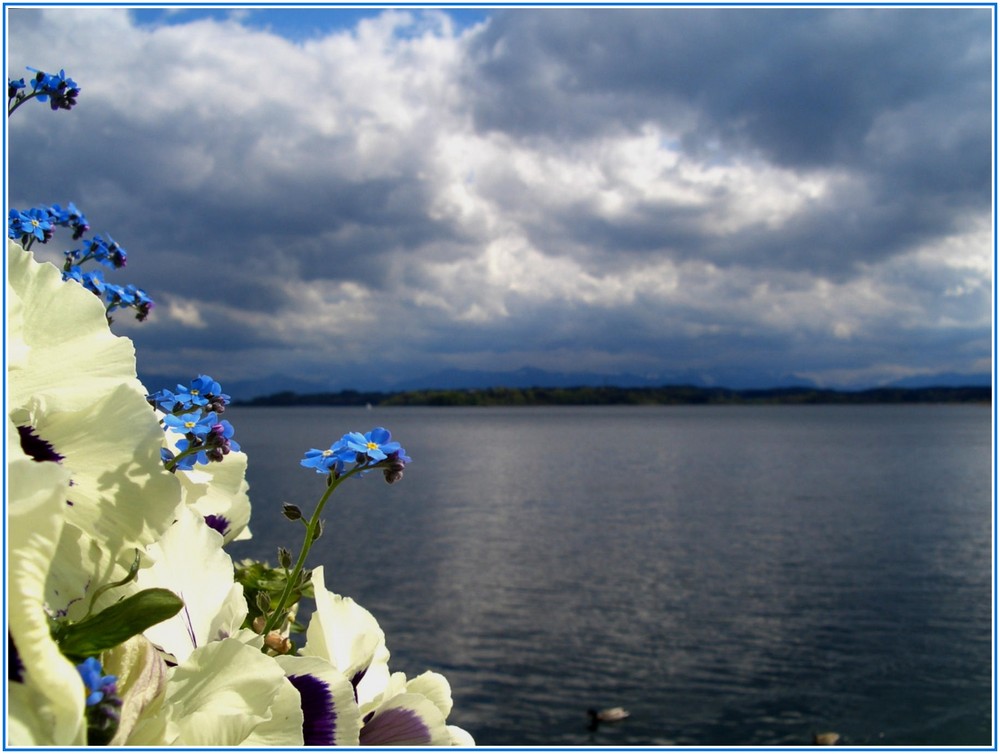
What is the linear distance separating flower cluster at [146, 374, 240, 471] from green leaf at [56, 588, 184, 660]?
0.29 m

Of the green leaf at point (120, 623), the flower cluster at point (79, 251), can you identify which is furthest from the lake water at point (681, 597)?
the green leaf at point (120, 623)

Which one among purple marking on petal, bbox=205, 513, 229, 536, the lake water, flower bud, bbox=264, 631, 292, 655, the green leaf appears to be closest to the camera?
the green leaf

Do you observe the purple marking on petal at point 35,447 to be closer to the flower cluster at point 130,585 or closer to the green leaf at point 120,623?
the flower cluster at point 130,585

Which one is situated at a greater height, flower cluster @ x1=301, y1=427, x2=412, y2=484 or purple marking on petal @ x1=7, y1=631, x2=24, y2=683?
flower cluster @ x1=301, y1=427, x2=412, y2=484

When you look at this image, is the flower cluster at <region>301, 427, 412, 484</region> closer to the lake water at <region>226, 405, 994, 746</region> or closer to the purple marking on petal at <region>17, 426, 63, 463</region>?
the purple marking on petal at <region>17, 426, 63, 463</region>

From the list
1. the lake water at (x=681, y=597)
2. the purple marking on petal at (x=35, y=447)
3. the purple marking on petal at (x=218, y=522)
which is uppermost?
the purple marking on petal at (x=35, y=447)

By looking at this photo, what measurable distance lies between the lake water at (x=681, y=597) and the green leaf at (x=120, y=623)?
98.6 feet

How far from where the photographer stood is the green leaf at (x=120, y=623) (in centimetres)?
94

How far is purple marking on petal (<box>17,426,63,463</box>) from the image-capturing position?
99 cm

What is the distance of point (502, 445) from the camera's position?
172125 mm

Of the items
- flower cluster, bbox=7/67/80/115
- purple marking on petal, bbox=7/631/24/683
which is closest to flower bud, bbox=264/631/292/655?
purple marking on petal, bbox=7/631/24/683

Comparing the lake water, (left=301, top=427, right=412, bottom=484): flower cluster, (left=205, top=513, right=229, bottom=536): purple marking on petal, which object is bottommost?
the lake water

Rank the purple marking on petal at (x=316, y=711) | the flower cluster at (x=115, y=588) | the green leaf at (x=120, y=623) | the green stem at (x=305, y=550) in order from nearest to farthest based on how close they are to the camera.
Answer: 1. the flower cluster at (x=115, y=588)
2. the green leaf at (x=120, y=623)
3. the purple marking on petal at (x=316, y=711)
4. the green stem at (x=305, y=550)

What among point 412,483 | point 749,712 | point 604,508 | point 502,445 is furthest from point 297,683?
point 502,445
